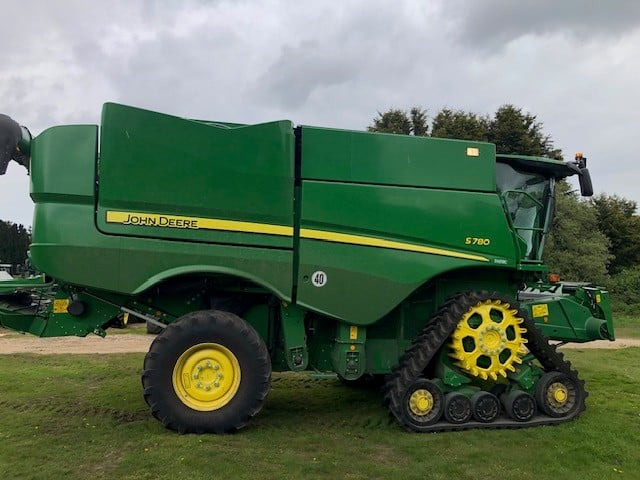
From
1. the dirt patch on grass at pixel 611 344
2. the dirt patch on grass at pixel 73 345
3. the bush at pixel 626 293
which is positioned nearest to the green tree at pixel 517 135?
the bush at pixel 626 293

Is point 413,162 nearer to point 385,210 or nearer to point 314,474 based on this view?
point 385,210

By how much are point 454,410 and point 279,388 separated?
2.92 m

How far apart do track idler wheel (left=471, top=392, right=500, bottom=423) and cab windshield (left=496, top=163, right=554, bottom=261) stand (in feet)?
5.78

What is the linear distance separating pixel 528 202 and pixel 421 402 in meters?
2.92

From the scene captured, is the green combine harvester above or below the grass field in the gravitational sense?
above

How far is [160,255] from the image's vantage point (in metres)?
5.55

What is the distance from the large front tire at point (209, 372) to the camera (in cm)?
546

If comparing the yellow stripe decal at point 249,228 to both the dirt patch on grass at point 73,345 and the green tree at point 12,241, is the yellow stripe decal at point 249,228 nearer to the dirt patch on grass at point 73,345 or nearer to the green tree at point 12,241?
the dirt patch on grass at point 73,345

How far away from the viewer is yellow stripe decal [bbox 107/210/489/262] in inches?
219

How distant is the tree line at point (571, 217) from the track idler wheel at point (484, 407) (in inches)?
754

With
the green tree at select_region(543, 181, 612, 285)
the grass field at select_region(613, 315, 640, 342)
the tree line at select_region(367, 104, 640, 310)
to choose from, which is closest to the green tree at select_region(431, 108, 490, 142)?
the tree line at select_region(367, 104, 640, 310)

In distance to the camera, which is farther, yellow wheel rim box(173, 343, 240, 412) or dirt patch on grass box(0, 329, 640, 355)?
dirt patch on grass box(0, 329, 640, 355)

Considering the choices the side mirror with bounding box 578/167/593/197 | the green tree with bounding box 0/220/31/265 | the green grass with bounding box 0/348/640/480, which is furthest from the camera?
the green tree with bounding box 0/220/31/265

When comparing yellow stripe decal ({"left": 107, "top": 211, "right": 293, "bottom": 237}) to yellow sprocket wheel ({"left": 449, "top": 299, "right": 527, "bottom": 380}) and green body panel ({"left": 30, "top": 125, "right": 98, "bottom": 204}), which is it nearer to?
green body panel ({"left": 30, "top": 125, "right": 98, "bottom": 204})
